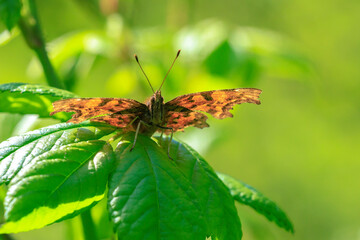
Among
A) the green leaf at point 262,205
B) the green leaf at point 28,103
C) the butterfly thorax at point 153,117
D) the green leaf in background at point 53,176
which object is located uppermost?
the green leaf at point 28,103

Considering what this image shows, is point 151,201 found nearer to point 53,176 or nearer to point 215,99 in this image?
point 53,176

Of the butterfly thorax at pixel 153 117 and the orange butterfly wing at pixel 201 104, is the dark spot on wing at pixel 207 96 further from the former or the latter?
the butterfly thorax at pixel 153 117

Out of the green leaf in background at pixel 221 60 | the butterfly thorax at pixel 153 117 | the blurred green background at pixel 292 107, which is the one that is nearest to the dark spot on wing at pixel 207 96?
the butterfly thorax at pixel 153 117

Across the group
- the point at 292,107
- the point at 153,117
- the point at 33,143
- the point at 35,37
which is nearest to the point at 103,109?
the point at 153,117

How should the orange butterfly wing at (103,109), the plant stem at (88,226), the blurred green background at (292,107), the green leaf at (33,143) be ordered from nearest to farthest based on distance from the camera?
the green leaf at (33,143)
the orange butterfly wing at (103,109)
the plant stem at (88,226)
the blurred green background at (292,107)

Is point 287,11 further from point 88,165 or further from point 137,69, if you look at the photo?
point 88,165

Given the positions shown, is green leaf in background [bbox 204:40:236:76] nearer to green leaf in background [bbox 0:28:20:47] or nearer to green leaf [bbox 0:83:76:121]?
green leaf in background [bbox 0:28:20:47]
